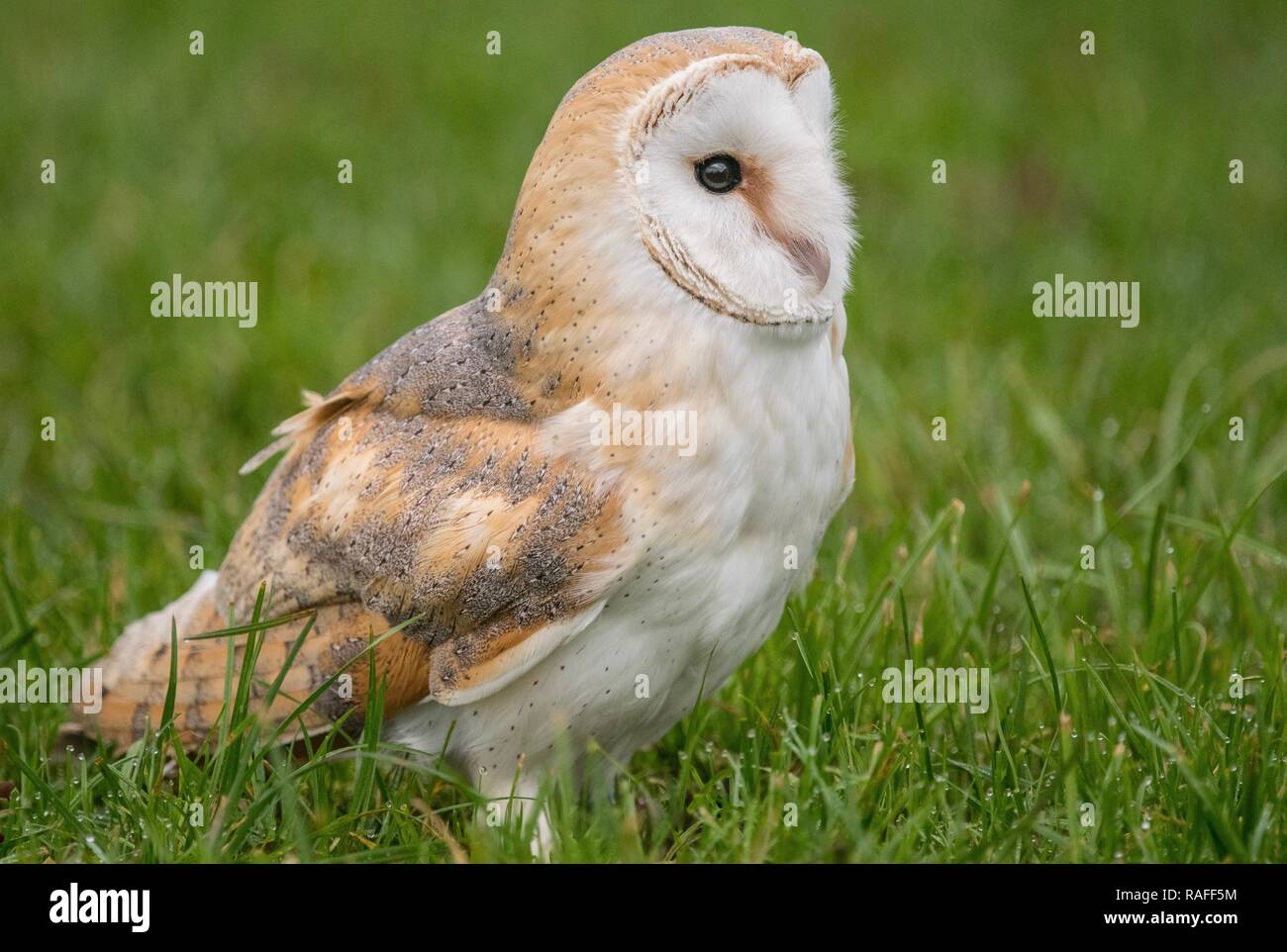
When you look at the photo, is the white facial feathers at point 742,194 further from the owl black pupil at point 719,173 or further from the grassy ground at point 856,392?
the grassy ground at point 856,392

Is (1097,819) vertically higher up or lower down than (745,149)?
lower down

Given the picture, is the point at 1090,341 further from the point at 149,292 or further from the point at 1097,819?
the point at 149,292

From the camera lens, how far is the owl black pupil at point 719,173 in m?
2.47

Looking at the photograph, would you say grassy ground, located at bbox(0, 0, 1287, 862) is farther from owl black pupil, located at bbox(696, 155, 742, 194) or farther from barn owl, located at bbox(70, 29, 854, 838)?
owl black pupil, located at bbox(696, 155, 742, 194)

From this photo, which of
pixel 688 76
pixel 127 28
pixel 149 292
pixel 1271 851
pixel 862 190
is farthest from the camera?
pixel 127 28

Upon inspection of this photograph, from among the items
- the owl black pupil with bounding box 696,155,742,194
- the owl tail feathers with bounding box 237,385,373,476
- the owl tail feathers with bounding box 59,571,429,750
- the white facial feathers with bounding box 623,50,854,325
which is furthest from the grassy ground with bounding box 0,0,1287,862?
the owl black pupil with bounding box 696,155,742,194

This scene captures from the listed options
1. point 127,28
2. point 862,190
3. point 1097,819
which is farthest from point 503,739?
point 127,28

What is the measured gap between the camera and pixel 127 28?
819cm

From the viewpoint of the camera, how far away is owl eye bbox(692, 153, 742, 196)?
8.10 feet

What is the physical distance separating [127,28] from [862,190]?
168 inches

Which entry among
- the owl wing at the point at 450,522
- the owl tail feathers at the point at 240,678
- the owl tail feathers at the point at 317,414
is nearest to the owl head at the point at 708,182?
the owl wing at the point at 450,522

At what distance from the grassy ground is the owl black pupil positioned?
41.5 inches

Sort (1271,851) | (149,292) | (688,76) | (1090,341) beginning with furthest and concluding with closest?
(149,292) → (1090,341) → (1271,851) → (688,76)

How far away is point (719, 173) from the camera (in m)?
2.47
